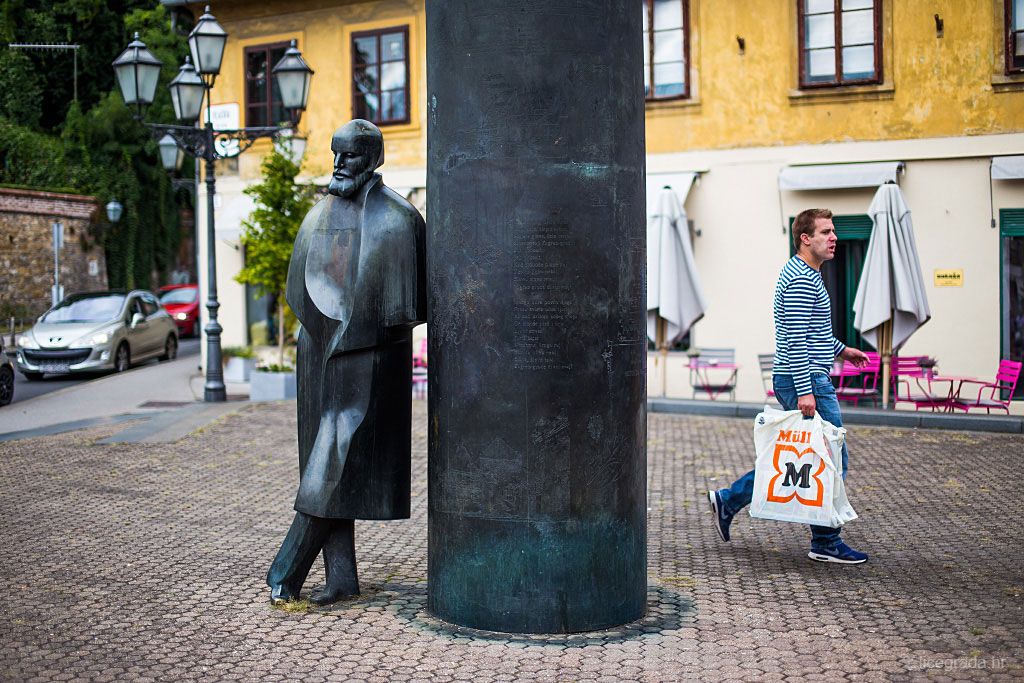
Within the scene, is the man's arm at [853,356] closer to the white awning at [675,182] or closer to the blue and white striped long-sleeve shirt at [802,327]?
the blue and white striped long-sleeve shirt at [802,327]

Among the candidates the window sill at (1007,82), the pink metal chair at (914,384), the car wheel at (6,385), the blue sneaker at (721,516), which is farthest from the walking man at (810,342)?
the car wheel at (6,385)

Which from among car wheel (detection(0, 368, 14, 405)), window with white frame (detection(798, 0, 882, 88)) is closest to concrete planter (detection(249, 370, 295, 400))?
car wheel (detection(0, 368, 14, 405))

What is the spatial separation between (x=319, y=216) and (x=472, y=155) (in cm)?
88

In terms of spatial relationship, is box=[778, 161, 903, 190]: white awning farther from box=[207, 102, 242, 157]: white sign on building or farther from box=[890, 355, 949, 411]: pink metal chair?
box=[207, 102, 242, 157]: white sign on building

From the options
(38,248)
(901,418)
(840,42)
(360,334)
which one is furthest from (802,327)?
(38,248)

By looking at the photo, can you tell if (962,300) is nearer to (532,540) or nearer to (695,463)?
(695,463)

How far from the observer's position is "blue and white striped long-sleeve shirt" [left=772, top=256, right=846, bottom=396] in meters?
7.36

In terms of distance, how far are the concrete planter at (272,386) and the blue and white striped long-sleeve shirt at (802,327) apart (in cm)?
1136

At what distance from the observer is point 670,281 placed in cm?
1614

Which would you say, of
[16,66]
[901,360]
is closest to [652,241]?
[901,360]

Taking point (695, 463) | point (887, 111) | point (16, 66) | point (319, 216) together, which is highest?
point (16, 66)

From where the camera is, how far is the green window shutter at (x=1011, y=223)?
17.9 metres

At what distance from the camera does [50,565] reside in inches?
288

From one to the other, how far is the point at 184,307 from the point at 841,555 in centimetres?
3129
